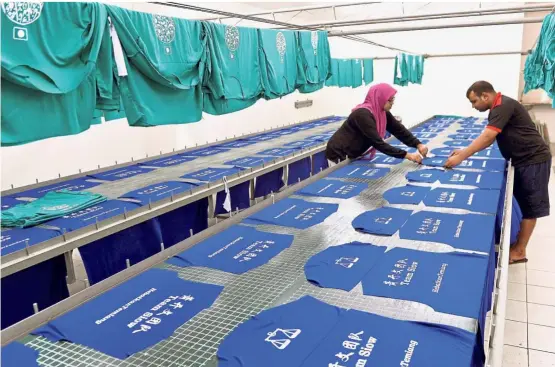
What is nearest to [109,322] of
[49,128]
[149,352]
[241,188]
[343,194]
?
[149,352]

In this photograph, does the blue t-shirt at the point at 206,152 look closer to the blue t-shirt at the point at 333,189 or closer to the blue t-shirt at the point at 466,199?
the blue t-shirt at the point at 333,189

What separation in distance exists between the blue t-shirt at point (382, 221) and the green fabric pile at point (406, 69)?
6.55m

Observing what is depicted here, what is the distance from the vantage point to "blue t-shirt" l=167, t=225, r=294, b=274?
1750 millimetres

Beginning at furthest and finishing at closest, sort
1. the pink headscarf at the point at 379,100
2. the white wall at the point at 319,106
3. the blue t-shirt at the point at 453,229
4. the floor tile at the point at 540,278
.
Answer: the white wall at the point at 319,106 → the pink headscarf at the point at 379,100 → the floor tile at the point at 540,278 → the blue t-shirt at the point at 453,229

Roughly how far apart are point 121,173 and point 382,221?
233cm

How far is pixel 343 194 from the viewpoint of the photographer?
2.73m

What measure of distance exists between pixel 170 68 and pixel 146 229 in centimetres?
107

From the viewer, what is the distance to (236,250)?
6.17 ft

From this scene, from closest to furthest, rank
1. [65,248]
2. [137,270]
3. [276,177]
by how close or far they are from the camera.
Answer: [137,270]
[65,248]
[276,177]

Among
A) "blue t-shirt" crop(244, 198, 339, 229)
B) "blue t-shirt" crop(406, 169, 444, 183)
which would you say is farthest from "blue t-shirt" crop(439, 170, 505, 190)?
"blue t-shirt" crop(244, 198, 339, 229)

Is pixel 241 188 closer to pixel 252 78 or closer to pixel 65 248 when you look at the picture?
pixel 252 78

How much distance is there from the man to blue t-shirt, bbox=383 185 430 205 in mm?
694

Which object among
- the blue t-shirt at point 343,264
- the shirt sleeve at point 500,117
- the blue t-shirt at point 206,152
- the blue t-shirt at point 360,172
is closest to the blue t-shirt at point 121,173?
the blue t-shirt at point 206,152

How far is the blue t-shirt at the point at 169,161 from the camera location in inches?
156
